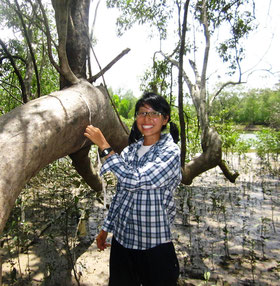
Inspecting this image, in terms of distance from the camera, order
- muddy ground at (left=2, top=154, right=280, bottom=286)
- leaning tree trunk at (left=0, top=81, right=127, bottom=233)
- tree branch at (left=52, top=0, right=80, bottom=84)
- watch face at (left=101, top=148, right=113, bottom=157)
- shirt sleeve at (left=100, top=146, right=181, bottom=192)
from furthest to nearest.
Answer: muddy ground at (left=2, top=154, right=280, bottom=286) → tree branch at (left=52, top=0, right=80, bottom=84) → watch face at (left=101, top=148, right=113, bottom=157) → shirt sleeve at (left=100, top=146, right=181, bottom=192) → leaning tree trunk at (left=0, top=81, right=127, bottom=233)

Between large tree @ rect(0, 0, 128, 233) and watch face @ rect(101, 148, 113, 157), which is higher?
large tree @ rect(0, 0, 128, 233)

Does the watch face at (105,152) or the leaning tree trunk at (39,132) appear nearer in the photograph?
the leaning tree trunk at (39,132)

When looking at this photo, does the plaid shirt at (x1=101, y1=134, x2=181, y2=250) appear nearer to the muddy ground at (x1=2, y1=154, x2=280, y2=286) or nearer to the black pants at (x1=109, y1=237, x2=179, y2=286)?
the black pants at (x1=109, y1=237, x2=179, y2=286)

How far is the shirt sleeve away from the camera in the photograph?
4.20 ft

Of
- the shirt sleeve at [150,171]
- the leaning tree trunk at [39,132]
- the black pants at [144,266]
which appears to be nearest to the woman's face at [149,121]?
the shirt sleeve at [150,171]

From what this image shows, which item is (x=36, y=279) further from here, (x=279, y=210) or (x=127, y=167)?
(x=279, y=210)

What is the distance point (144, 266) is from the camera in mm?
1397

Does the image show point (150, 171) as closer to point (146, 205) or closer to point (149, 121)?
point (146, 205)

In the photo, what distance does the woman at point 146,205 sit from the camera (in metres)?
1.33

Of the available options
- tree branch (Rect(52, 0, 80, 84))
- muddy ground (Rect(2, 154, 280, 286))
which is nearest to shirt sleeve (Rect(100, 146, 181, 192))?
muddy ground (Rect(2, 154, 280, 286))

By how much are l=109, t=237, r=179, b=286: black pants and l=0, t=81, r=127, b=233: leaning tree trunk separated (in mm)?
623

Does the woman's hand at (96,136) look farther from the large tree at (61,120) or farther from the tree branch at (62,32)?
the tree branch at (62,32)

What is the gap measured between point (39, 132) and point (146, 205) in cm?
61

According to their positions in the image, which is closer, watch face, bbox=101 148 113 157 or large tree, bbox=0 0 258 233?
large tree, bbox=0 0 258 233
